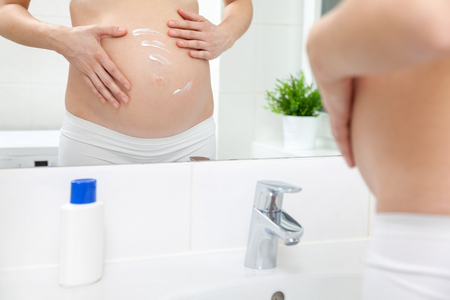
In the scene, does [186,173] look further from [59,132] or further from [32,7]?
[32,7]

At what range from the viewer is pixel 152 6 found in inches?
31.6

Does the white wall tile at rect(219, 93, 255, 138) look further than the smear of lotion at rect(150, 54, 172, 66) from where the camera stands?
Yes

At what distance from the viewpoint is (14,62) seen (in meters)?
0.76

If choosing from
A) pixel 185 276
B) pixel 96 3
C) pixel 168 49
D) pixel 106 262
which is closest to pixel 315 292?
pixel 185 276

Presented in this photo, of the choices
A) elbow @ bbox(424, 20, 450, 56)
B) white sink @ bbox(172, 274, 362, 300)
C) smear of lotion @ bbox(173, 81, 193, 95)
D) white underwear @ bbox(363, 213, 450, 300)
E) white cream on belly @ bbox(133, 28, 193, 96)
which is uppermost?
white cream on belly @ bbox(133, 28, 193, 96)

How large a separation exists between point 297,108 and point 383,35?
69cm

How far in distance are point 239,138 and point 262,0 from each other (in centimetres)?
28

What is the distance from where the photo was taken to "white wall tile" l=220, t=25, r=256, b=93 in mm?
885

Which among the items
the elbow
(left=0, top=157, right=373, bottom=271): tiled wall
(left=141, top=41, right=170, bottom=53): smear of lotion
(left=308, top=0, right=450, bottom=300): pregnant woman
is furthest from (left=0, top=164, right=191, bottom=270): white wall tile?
the elbow

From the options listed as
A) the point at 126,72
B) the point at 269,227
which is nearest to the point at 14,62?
the point at 126,72

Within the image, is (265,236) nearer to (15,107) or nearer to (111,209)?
(111,209)

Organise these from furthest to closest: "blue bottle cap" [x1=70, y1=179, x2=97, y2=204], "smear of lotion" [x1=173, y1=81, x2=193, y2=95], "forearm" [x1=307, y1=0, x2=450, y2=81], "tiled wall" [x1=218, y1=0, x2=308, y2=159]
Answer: "tiled wall" [x1=218, y1=0, x2=308, y2=159]
"smear of lotion" [x1=173, y1=81, x2=193, y2=95]
"blue bottle cap" [x1=70, y1=179, x2=97, y2=204]
"forearm" [x1=307, y1=0, x2=450, y2=81]

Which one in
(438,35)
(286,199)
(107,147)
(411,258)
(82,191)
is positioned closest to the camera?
(438,35)

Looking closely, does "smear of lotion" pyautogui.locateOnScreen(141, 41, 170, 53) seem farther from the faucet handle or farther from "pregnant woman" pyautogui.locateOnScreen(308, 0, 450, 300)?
"pregnant woman" pyautogui.locateOnScreen(308, 0, 450, 300)
